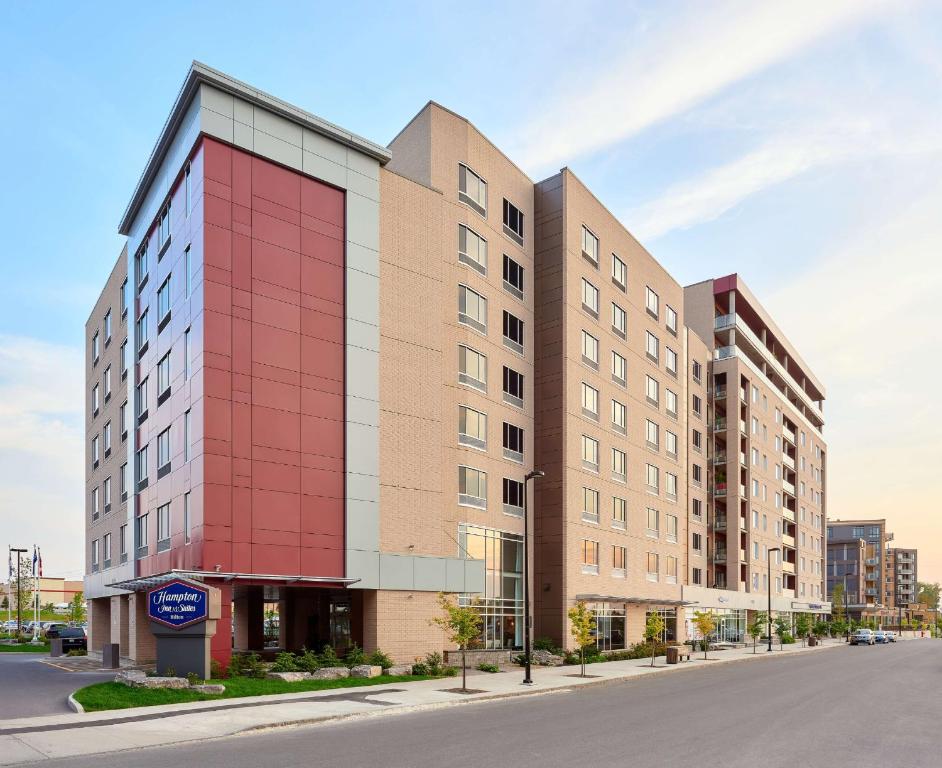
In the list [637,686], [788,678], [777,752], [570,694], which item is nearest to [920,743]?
[777,752]

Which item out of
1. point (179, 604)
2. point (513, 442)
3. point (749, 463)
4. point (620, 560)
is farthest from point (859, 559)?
point (179, 604)

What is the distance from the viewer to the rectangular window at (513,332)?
45406mm

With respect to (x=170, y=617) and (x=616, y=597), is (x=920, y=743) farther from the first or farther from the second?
(x=616, y=597)

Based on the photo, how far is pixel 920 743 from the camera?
1889 centimetres

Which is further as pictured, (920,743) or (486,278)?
(486,278)

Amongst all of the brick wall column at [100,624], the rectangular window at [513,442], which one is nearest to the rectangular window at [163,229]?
the rectangular window at [513,442]

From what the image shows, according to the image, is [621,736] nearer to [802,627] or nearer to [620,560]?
[620,560]

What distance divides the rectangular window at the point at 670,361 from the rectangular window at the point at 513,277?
20135mm

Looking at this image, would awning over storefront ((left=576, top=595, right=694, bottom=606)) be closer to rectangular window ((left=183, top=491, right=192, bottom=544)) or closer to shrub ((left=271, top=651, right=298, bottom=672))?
shrub ((left=271, top=651, right=298, bottom=672))

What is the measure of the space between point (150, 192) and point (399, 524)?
1865 cm

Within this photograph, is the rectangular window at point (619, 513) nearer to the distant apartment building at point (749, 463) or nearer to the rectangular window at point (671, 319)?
the distant apartment building at point (749, 463)

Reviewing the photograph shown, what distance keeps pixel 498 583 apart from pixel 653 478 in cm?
2072

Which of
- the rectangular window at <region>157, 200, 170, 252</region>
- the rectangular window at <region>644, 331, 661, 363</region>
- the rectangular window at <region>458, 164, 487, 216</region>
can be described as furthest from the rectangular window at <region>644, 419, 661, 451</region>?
the rectangular window at <region>157, 200, 170, 252</region>

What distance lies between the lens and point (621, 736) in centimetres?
1908
